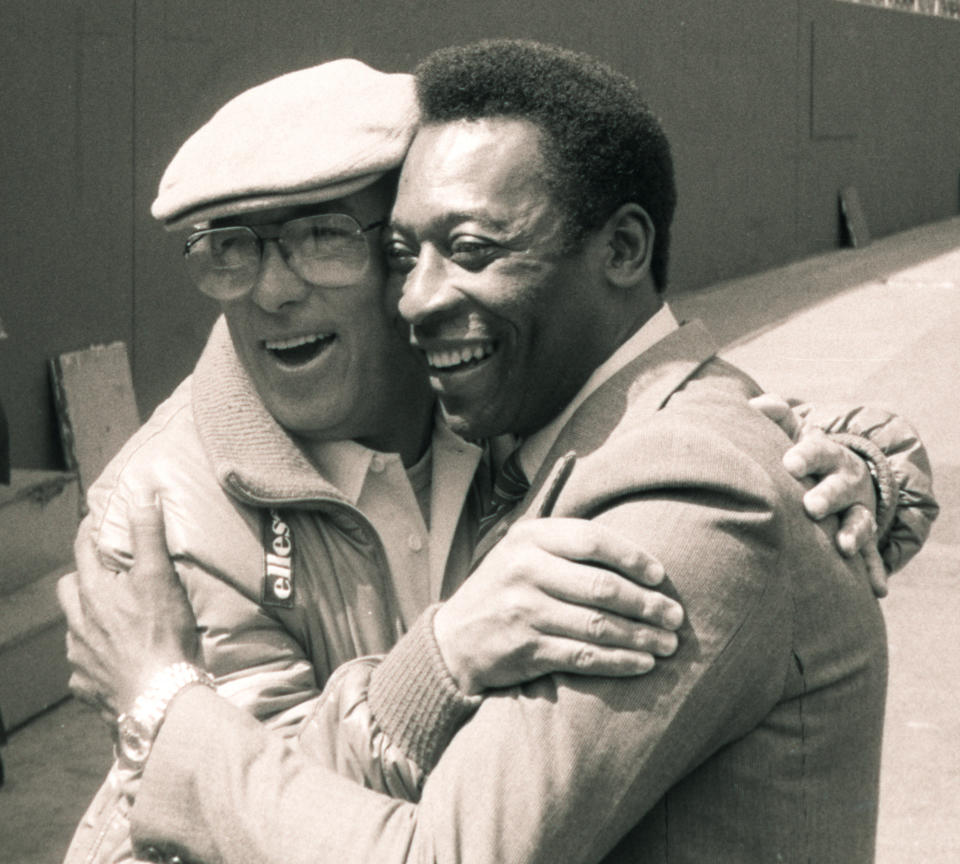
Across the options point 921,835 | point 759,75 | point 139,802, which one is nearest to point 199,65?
point 921,835

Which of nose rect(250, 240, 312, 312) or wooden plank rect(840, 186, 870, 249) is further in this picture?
wooden plank rect(840, 186, 870, 249)

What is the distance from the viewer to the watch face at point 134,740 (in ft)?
7.78

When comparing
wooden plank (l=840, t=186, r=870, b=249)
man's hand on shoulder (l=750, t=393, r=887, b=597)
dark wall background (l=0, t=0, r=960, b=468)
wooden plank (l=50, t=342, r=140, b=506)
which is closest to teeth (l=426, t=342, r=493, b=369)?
man's hand on shoulder (l=750, t=393, r=887, b=597)

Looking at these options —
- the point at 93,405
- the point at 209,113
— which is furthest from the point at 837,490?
the point at 209,113

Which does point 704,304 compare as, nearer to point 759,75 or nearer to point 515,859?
point 759,75

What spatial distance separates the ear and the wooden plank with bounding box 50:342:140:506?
5.31 meters

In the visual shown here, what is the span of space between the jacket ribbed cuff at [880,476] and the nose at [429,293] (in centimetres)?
78

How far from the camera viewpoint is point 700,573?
6.77ft

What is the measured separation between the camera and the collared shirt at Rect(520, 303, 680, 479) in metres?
2.48

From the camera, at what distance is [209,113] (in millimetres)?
8570

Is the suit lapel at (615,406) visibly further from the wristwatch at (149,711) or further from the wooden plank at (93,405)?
the wooden plank at (93,405)

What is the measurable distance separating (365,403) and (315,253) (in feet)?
0.85

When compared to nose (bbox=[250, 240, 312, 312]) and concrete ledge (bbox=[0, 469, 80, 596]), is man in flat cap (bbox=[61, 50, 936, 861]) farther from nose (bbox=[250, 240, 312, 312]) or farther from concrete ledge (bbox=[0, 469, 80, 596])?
concrete ledge (bbox=[0, 469, 80, 596])

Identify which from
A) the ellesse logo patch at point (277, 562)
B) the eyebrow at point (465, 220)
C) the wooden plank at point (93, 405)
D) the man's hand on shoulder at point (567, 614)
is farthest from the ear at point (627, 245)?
the wooden plank at point (93, 405)
